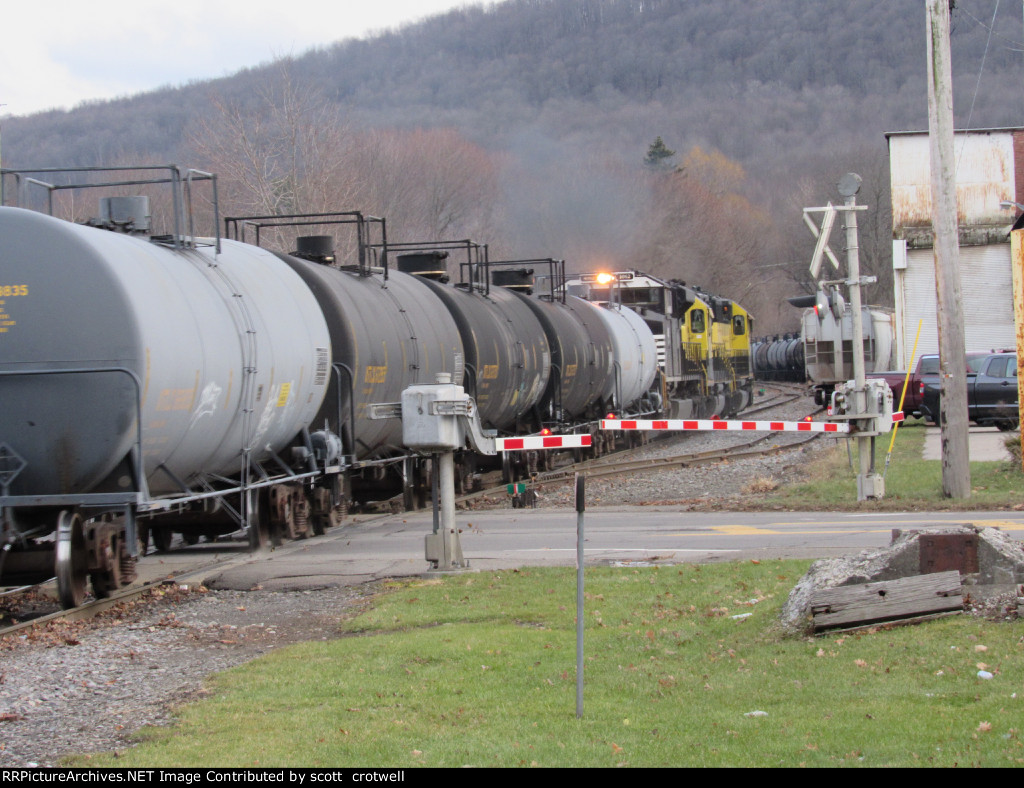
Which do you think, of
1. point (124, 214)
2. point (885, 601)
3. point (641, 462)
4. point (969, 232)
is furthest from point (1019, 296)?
point (969, 232)

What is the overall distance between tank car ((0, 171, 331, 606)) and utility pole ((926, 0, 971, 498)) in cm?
966

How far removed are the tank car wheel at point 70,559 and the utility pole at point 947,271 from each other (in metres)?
11.1

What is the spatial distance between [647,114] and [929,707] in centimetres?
14529

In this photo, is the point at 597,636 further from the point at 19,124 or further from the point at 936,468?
the point at 19,124

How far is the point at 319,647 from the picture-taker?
8414 mm

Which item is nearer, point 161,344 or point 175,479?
point 161,344

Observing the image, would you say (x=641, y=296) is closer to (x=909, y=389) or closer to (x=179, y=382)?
(x=909, y=389)

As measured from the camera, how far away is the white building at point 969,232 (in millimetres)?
44250

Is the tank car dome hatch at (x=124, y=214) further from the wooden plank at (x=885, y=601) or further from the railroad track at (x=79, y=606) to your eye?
the wooden plank at (x=885, y=601)

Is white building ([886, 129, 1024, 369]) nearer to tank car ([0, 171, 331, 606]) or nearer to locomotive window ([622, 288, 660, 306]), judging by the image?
locomotive window ([622, 288, 660, 306])

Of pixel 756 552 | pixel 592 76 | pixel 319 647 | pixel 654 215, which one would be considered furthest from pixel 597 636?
pixel 592 76

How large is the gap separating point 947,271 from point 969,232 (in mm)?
31549

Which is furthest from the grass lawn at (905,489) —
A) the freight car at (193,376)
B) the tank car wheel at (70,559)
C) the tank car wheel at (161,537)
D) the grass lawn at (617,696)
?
the tank car wheel at (70,559)

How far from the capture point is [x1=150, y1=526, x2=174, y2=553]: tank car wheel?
42.3 ft
